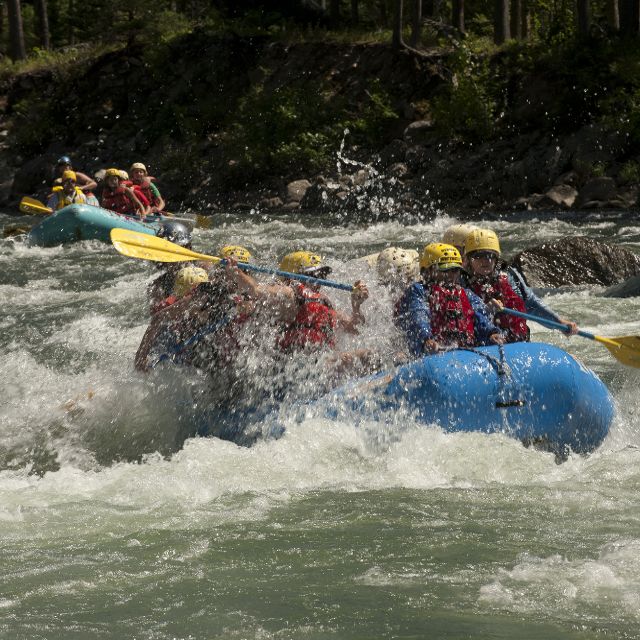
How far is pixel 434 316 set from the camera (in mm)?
6430

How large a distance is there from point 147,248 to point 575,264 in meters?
5.13

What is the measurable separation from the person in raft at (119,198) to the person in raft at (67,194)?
47cm

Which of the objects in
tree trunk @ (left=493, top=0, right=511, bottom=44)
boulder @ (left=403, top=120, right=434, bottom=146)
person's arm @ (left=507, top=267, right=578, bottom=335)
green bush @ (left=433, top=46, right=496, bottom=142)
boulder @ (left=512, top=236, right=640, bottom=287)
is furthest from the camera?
tree trunk @ (left=493, top=0, right=511, bottom=44)

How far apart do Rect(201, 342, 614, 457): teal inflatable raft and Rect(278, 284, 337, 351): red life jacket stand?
1.58 ft

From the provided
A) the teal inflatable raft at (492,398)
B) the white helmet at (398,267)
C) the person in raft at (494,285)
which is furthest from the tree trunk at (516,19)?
the teal inflatable raft at (492,398)

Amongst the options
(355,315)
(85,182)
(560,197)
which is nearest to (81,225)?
(85,182)

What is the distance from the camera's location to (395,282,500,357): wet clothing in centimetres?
639

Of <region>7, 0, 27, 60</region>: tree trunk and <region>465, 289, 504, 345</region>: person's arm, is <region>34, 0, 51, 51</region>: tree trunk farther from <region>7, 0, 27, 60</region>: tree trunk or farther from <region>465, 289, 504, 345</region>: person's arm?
<region>465, 289, 504, 345</region>: person's arm

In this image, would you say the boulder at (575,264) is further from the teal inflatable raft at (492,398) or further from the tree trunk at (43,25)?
the tree trunk at (43,25)

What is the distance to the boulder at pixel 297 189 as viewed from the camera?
20203 millimetres

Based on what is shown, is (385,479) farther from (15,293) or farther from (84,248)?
(84,248)

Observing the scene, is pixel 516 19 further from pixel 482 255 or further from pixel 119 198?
pixel 482 255

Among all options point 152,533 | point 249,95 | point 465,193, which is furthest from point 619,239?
point 249,95

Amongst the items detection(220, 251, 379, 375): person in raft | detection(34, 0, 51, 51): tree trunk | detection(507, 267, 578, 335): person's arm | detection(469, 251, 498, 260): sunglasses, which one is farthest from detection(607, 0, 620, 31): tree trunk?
detection(34, 0, 51, 51): tree trunk
